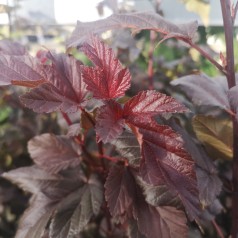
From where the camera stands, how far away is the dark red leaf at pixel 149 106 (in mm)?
441

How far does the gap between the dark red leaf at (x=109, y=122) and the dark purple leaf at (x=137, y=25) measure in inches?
6.7

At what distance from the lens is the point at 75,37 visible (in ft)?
1.94

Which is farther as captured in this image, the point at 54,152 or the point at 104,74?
the point at 54,152

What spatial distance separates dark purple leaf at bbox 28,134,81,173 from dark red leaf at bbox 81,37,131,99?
238 millimetres

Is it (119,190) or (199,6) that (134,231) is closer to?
(119,190)

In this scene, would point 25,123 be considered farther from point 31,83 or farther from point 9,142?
point 31,83

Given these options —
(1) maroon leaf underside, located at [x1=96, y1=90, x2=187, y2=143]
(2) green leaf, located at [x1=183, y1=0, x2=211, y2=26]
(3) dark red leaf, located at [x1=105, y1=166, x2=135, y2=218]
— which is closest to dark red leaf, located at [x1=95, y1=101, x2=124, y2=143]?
(1) maroon leaf underside, located at [x1=96, y1=90, x2=187, y2=143]

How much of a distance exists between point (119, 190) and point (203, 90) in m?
0.26

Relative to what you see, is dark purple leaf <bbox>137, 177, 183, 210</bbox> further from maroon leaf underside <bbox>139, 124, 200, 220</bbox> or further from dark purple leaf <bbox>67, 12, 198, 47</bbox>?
dark purple leaf <bbox>67, 12, 198, 47</bbox>

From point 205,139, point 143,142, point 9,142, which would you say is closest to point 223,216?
point 205,139

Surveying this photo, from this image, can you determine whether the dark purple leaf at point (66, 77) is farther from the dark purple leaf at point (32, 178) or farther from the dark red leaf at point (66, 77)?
the dark purple leaf at point (32, 178)

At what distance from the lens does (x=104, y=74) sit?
477 millimetres

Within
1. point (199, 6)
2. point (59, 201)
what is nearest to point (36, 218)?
point (59, 201)

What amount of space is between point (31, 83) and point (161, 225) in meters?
0.30
